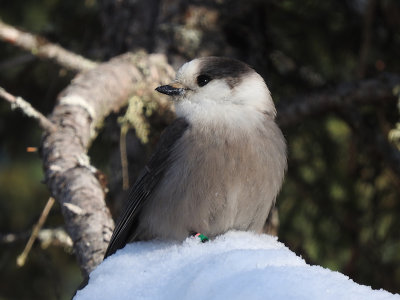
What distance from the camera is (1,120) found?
154 inches

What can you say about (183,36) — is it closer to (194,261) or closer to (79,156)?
(79,156)

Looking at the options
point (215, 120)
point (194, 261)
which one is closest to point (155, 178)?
point (215, 120)

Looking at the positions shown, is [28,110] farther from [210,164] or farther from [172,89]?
[210,164]

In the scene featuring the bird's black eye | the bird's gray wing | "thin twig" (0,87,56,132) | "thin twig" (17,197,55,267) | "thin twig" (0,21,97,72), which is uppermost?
the bird's black eye

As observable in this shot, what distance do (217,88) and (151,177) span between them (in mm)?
487

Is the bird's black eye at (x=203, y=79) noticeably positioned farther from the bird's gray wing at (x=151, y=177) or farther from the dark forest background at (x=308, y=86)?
the dark forest background at (x=308, y=86)

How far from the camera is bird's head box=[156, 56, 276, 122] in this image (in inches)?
105

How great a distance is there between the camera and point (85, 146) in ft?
8.22

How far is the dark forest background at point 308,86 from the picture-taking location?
Answer: 3.29 metres

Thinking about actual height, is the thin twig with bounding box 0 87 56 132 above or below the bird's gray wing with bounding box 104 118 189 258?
above

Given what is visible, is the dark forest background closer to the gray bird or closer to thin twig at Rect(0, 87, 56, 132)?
the gray bird

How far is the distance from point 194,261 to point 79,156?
33.3 inches

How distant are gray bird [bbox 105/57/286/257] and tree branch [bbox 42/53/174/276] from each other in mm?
96

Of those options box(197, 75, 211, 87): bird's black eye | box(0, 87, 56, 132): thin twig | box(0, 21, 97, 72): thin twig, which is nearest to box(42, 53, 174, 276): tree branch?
box(0, 87, 56, 132): thin twig
